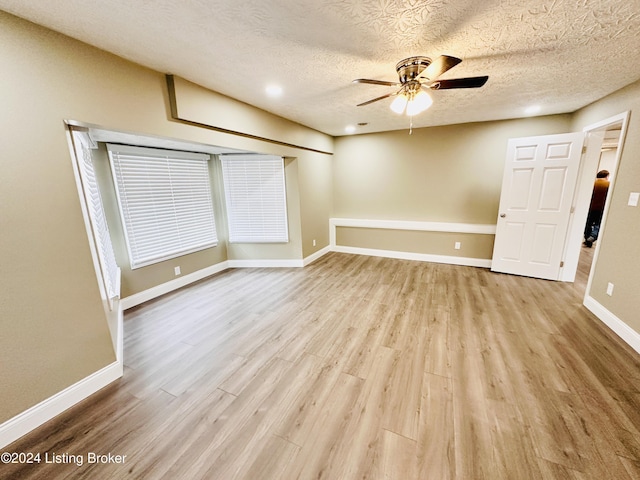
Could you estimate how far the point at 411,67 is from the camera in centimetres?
189

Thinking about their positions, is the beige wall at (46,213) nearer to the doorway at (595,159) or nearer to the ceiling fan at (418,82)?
the ceiling fan at (418,82)

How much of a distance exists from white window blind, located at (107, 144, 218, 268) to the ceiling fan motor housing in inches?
122

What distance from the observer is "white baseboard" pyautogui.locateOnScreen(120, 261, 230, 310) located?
9.99 ft

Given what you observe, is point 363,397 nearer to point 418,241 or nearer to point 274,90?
point 274,90

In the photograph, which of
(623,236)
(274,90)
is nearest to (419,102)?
(274,90)

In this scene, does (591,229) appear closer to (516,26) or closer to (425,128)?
(425,128)

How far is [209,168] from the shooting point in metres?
4.02

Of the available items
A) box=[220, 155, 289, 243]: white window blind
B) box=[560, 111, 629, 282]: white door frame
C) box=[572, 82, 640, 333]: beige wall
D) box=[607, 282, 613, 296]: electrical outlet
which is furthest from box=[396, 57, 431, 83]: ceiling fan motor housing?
box=[607, 282, 613, 296]: electrical outlet

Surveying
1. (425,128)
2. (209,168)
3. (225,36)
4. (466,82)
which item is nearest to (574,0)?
(466,82)

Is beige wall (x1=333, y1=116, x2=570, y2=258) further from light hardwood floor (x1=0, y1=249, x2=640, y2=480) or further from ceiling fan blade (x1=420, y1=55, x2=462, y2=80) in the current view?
ceiling fan blade (x1=420, y1=55, x2=462, y2=80)

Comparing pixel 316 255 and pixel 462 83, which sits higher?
pixel 462 83

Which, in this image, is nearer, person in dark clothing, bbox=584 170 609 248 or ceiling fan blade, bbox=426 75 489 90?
ceiling fan blade, bbox=426 75 489 90

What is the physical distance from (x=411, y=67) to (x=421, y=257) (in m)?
3.50

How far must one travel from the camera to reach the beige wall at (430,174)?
3.94m
